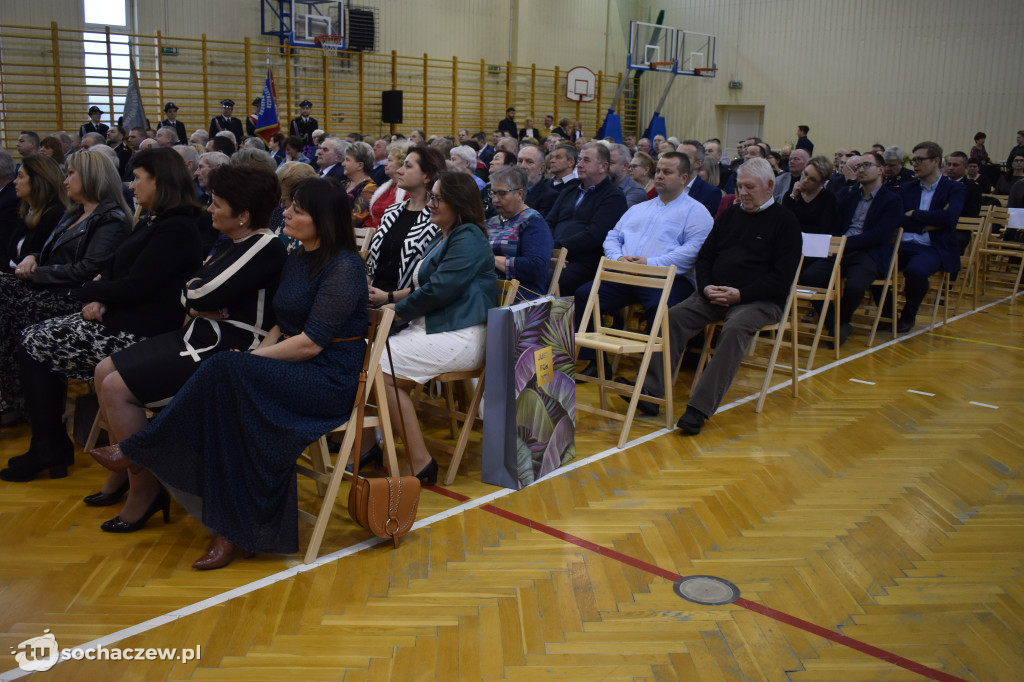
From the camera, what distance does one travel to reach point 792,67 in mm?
17453

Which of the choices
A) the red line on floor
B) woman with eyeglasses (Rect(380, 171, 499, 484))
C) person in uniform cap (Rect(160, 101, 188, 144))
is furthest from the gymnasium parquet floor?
person in uniform cap (Rect(160, 101, 188, 144))

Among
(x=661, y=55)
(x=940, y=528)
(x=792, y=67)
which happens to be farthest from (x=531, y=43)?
(x=940, y=528)

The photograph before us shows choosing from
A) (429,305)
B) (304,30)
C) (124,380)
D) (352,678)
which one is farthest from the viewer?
(304,30)

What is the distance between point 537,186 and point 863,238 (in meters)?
2.32

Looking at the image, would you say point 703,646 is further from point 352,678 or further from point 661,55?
point 661,55

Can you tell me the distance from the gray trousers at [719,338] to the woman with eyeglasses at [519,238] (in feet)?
2.45

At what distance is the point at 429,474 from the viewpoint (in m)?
3.48

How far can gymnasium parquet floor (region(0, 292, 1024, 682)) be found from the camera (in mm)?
2314

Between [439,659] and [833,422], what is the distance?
2872 millimetres

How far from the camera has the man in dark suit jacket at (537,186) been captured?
19.0 feet

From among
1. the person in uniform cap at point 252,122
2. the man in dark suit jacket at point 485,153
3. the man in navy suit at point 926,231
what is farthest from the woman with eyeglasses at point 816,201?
the person in uniform cap at point 252,122

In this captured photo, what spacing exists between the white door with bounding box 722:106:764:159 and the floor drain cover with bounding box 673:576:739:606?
1704 centimetres

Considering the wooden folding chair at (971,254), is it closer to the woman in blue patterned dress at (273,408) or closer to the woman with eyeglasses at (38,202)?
the woman in blue patterned dress at (273,408)

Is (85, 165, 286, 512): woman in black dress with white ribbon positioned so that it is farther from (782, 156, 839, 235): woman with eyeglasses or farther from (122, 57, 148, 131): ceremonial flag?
(122, 57, 148, 131): ceremonial flag
